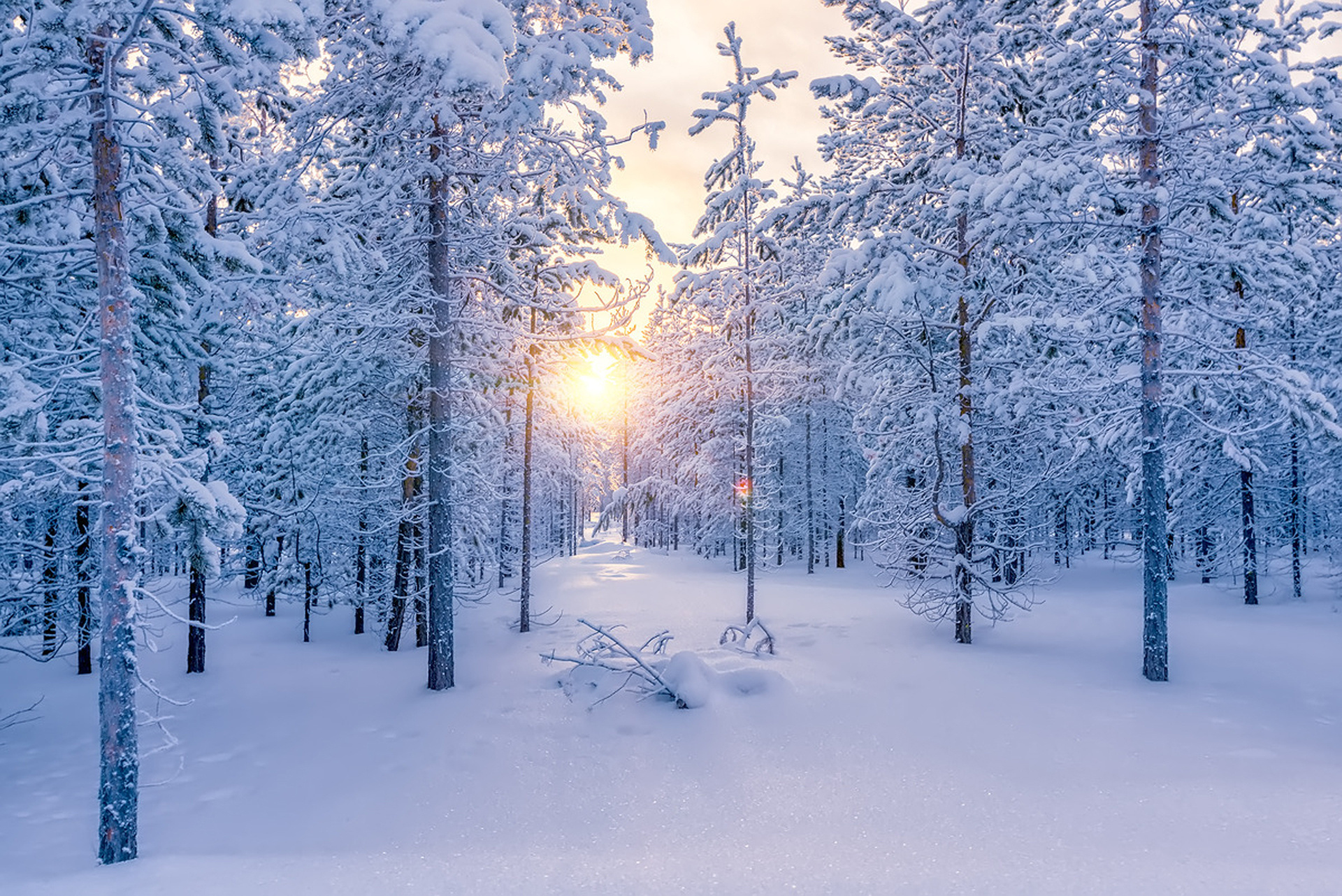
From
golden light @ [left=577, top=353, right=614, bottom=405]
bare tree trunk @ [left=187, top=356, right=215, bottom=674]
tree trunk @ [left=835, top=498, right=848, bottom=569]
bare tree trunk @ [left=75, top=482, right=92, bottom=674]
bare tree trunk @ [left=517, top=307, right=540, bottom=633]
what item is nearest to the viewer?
bare tree trunk @ [left=75, top=482, right=92, bottom=674]

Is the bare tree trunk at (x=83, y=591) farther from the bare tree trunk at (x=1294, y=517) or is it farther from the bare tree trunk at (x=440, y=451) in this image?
the bare tree trunk at (x=1294, y=517)

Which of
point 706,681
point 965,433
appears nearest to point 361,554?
point 706,681

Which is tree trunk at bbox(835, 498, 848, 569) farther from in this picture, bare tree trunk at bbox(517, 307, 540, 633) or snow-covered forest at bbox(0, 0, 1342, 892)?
bare tree trunk at bbox(517, 307, 540, 633)

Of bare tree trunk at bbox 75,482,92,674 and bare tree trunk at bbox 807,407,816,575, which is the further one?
bare tree trunk at bbox 807,407,816,575

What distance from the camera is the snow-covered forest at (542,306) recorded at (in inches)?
251

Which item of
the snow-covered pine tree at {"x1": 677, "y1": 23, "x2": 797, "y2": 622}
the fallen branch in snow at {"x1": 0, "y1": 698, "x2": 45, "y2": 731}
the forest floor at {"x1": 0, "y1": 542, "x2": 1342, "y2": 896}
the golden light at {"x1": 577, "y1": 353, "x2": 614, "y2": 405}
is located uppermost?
the snow-covered pine tree at {"x1": 677, "y1": 23, "x2": 797, "y2": 622}

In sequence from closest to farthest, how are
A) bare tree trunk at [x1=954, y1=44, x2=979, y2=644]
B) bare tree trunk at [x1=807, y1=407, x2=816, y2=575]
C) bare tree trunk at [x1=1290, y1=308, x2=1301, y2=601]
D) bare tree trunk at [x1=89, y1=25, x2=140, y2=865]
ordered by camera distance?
bare tree trunk at [x1=89, y1=25, x2=140, y2=865]
bare tree trunk at [x1=954, y1=44, x2=979, y2=644]
bare tree trunk at [x1=1290, y1=308, x2=1301, y2=601]
bare tree trunk at [x1=807, y1=407, x2=816, y2=575]

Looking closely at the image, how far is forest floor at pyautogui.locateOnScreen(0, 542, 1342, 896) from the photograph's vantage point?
5445 mm

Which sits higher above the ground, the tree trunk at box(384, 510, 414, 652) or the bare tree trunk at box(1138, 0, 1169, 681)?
the bare tree trunk at box(1138, 0, 1169, 681)

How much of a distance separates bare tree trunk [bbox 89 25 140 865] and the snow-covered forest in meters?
0.03

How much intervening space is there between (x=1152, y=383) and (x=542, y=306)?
1042cm

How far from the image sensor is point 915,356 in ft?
42.1

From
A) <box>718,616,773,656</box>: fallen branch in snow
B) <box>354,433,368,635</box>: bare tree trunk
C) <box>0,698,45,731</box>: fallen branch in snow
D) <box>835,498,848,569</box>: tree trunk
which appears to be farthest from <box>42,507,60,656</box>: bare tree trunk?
<box>835,498,848,569</box>: tree trunk

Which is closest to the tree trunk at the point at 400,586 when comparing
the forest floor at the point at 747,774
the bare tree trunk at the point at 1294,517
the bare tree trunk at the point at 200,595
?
the forest floor at the point at 747,774
